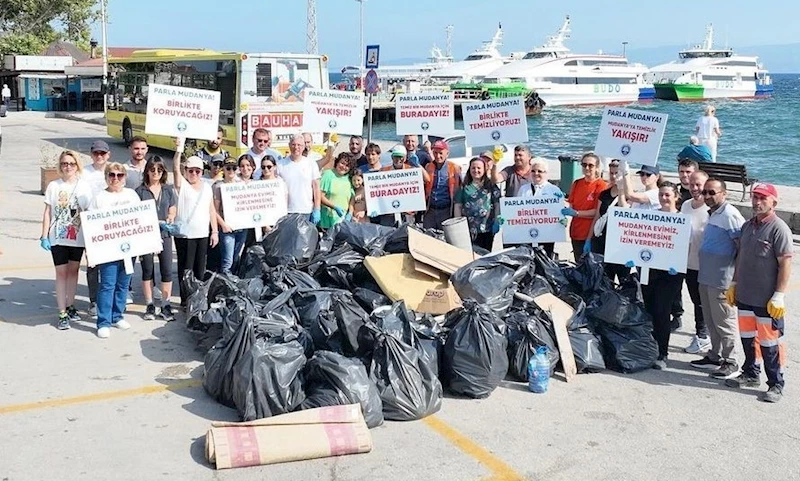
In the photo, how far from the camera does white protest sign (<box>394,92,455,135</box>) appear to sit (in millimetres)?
8930

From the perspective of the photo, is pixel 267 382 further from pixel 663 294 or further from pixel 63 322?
pixel 663 294

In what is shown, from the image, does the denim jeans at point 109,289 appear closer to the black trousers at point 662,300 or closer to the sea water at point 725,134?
the black trousers at point 662,300

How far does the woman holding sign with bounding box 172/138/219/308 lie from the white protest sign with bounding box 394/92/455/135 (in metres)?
2.68

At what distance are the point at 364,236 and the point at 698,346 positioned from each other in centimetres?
299

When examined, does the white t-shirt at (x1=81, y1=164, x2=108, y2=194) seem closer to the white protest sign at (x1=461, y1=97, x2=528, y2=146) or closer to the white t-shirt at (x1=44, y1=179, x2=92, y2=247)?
the white t-shirt at (x1=44, y1=179, x2=92, y2=247)

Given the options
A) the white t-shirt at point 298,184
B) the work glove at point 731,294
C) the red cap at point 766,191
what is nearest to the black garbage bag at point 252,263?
the white t-shirt at point 298,184

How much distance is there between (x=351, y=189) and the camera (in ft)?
26.3

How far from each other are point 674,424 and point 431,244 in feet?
8.13

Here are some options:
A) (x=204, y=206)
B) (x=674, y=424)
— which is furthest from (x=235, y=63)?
(x=674, y=424)

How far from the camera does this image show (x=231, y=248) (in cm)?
760

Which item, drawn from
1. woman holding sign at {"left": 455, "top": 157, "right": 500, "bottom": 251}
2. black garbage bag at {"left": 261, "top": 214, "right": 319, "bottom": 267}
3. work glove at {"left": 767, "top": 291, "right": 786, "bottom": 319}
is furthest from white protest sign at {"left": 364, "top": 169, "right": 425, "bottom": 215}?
work glove at {"left": 767, "top": 291, "right": 786, "bottom": 319}

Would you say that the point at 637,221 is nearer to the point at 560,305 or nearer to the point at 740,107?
the point at 560,305

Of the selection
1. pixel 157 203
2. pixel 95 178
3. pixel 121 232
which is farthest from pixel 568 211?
pixel 95 178

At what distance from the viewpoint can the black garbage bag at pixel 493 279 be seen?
6027 millimetres
